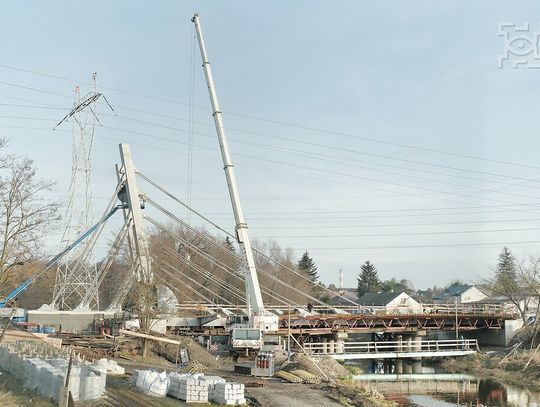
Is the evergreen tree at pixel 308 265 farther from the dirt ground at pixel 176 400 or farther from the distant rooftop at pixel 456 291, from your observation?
the dirt ground at pixel 176 400

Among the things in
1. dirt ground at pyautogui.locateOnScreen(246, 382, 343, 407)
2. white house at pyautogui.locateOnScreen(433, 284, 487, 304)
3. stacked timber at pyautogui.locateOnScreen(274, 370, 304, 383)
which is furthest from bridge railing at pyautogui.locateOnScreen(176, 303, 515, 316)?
white house at pyautogui.locateOnScreen(433, 284, 487, 304)

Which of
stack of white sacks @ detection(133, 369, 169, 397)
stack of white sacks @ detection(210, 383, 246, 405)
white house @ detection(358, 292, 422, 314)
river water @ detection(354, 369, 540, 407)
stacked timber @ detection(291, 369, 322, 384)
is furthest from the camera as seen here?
white house @ detection(358, 292, 422, 314)

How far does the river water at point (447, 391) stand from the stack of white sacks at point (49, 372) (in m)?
17.1

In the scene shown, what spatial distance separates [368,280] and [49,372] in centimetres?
12972

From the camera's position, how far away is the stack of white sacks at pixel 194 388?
20484 millimetres

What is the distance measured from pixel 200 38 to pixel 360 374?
106 ft

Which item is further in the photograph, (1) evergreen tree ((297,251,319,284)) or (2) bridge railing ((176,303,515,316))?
(1) evergreen tree ((297,251,319,284))

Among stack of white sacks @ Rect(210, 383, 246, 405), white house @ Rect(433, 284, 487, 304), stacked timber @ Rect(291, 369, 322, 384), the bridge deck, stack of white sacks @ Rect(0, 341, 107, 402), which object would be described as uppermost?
white house @ Rect(433, 284, 487, 304)

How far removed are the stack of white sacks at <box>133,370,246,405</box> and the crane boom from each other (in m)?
23.8

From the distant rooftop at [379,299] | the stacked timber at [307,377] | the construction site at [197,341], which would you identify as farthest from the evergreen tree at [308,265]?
the stacked timber at [307,377]

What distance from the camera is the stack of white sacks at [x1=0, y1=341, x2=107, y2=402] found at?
61.5 feet

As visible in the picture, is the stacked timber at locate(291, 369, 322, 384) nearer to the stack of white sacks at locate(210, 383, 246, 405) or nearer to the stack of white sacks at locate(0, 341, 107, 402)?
the stack of white sacks at locate(210, 383, 246, 405)

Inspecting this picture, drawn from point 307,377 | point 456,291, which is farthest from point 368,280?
point 307,377

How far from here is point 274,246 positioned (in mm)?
109062
